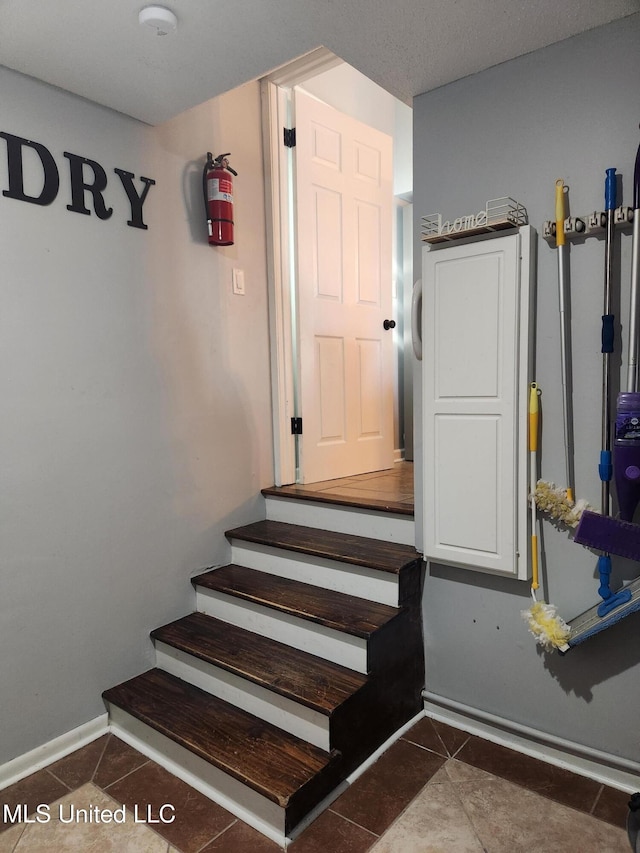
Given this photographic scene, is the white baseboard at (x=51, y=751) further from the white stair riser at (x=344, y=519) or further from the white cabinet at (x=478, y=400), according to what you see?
the white cabinet at (x=478, y=400)

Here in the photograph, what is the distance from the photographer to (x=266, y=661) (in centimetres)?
206

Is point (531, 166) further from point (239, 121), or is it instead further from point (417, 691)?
point (417, 691)

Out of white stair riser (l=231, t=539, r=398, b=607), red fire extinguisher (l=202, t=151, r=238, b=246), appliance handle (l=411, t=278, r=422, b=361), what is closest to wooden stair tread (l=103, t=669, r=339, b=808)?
white stair riser (l=231, t=539, r=398, b=607)

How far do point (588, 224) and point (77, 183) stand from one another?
5.58 feet

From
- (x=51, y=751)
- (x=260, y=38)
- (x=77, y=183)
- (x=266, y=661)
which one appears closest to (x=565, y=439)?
(x=266, y=661)

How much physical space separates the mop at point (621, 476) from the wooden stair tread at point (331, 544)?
0.69 metres

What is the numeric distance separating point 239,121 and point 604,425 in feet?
6.79

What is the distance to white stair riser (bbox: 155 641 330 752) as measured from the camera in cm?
182

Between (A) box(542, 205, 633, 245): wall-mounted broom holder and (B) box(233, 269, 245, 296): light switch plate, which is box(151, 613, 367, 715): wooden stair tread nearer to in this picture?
(B) box(233, 269, 245, 296): light switch plate

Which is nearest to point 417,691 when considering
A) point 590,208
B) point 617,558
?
point 617,558

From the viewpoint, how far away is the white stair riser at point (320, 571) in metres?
2.15

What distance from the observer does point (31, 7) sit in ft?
5.03

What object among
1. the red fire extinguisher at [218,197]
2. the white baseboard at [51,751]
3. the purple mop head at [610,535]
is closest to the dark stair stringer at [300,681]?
the white baseboard at [51,751]

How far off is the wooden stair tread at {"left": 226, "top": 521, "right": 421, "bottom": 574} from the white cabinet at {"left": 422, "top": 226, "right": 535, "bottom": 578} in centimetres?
19
